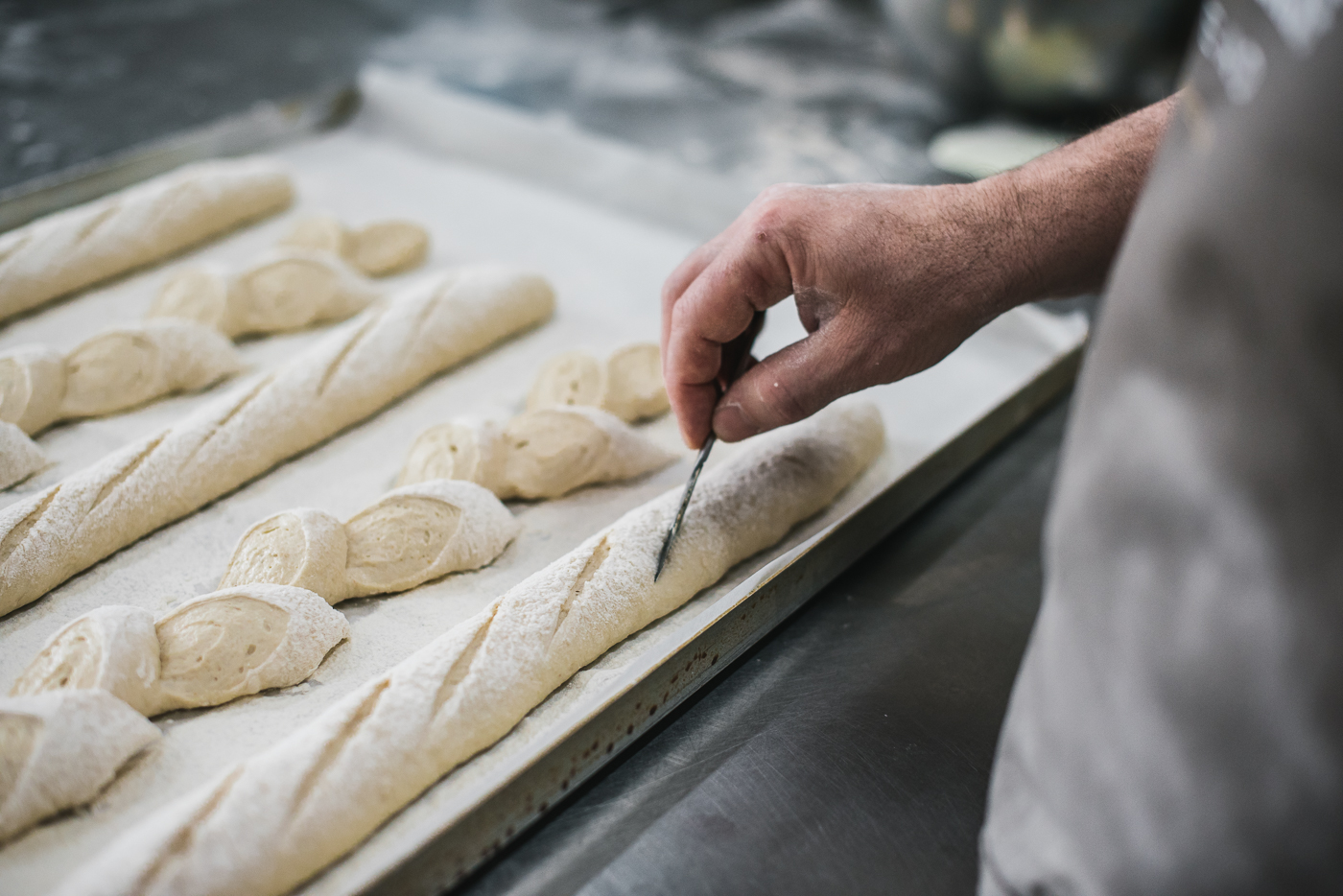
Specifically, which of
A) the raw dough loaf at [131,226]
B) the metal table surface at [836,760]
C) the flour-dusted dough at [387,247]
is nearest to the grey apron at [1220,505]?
the metal table surface at [836,760]

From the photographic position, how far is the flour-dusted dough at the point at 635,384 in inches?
74.5

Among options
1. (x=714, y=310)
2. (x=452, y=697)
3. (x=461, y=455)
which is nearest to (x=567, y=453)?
(x=461, y=455)

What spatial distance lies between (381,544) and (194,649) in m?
0.32

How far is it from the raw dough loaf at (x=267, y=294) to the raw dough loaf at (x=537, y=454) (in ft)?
2.01

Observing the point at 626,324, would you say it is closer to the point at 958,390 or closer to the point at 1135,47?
the point at 958,390

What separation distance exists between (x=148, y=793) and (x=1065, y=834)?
1091 mm

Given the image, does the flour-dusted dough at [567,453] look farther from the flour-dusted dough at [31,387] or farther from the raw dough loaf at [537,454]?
the flour-dusted dough at [31,387]

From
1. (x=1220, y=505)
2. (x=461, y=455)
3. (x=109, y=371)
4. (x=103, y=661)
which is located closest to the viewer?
(x=1220, y=505)

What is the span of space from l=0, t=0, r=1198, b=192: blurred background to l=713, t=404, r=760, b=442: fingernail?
57.3 inches

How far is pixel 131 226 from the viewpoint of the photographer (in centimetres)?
229

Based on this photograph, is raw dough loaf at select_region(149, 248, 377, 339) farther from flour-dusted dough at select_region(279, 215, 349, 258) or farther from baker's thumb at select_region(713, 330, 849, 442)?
baker's thumb at select_region(713, 330, 849, 442)

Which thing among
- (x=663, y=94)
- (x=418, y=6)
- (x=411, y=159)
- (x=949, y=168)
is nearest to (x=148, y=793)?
(x=411, y=159)

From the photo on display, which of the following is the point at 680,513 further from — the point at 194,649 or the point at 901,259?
the point at 194,649

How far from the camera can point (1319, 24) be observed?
0.56m
